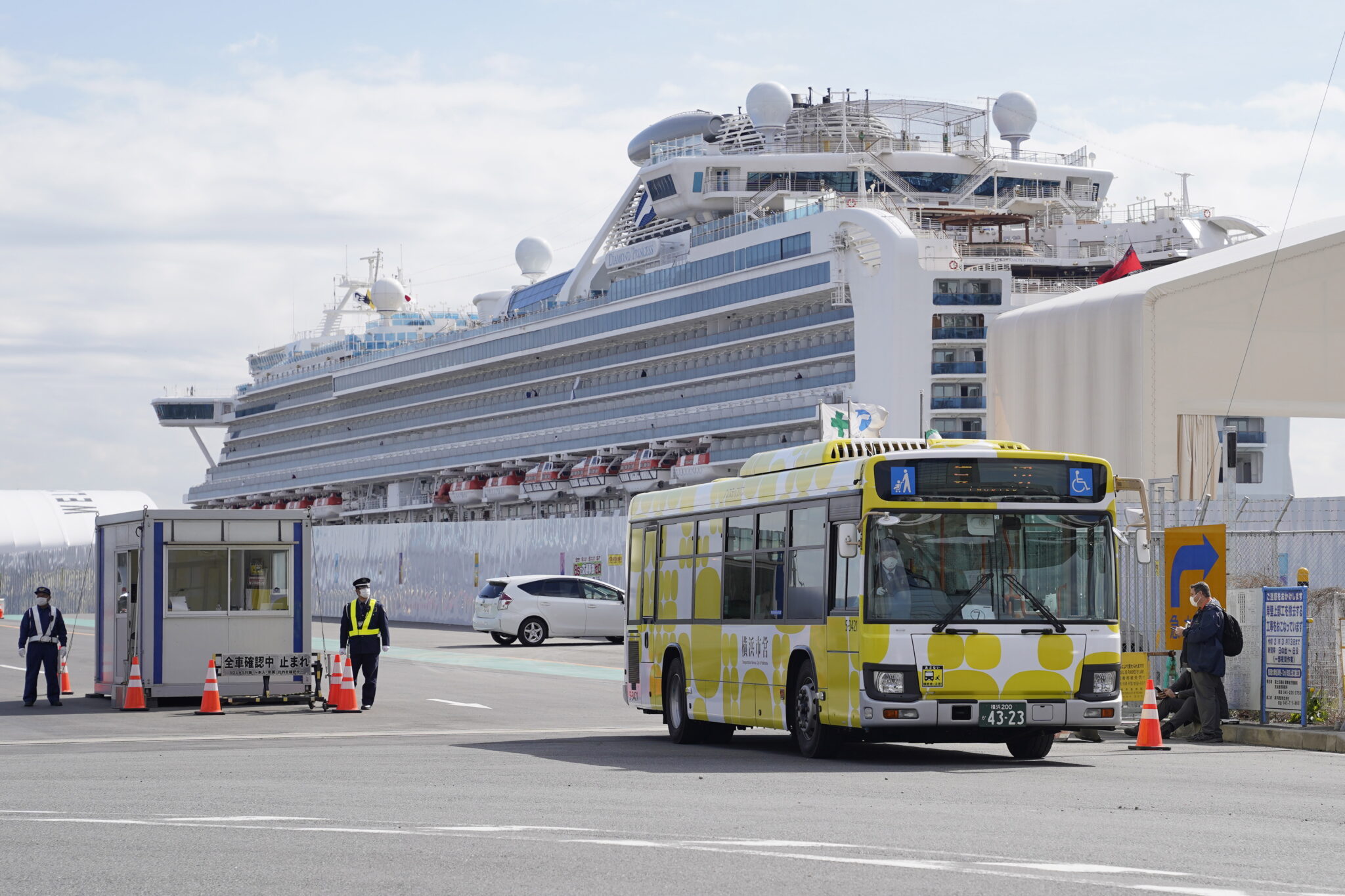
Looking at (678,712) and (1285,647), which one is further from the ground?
(1285,647)

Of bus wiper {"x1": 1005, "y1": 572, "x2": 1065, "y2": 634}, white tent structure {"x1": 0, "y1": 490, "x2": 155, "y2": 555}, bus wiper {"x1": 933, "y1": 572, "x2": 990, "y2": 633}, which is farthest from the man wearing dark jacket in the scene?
white tent structure {"x1": 0, "y1": 490, "x2": 155, "y2": 555}

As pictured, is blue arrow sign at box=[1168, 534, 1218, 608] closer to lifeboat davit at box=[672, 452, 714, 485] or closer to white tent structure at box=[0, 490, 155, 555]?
lifeboat davit at box=[672, 452, 714, 485]

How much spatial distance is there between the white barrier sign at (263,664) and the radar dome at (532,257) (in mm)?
75501

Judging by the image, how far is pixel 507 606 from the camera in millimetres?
38219

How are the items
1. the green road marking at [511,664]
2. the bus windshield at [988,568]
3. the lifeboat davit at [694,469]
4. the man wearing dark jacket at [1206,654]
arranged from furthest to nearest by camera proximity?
the lifeboat davit at [694,469] → the green road marking at [511,664] → the man wearing dark jacket at [1206,654] → the bus windshield at [988,568]

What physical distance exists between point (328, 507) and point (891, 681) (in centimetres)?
8756

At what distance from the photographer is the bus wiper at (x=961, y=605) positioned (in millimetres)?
13609

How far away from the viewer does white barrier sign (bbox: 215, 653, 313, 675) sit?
21672 mm

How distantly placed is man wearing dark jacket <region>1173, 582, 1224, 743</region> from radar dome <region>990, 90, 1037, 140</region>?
64494 mm

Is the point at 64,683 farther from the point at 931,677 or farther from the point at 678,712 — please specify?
the point at 931,677

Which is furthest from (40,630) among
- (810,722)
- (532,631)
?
(532,631)

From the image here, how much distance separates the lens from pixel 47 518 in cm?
10619

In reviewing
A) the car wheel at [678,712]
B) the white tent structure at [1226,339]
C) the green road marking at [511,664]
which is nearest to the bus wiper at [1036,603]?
the car wheel at [678,712]

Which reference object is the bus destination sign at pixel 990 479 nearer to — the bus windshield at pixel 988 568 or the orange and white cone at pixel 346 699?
the bus windshield at pixel 988 568
